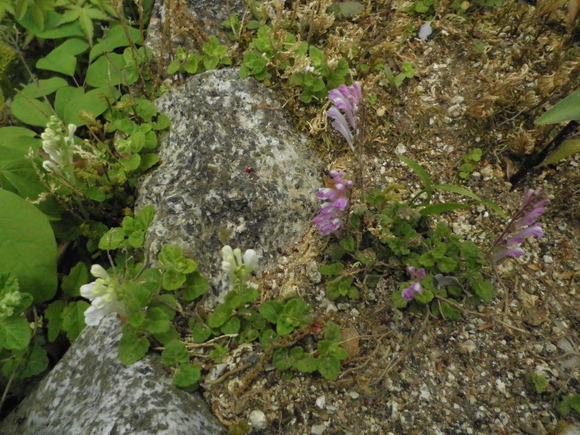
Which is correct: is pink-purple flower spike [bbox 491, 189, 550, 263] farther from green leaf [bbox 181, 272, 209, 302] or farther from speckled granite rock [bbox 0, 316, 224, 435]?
speckled granite rock [bbox 0, 316, 224, 435]

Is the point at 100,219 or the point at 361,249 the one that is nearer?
the point at 361,249

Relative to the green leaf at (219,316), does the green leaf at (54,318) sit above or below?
below

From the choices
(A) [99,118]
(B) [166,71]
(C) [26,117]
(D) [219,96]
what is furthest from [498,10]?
(C) [26,117]

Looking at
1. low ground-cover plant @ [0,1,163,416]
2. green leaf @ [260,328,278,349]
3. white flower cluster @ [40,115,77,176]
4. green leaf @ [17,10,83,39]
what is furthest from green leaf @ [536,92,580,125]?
green leaf @ [17,10,83,39]

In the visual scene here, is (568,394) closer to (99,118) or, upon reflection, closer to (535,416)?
(535,416)

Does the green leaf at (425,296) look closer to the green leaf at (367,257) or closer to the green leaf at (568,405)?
the green leaf at (367,257)

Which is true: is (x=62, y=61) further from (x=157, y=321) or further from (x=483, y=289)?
(x=483, y=289)

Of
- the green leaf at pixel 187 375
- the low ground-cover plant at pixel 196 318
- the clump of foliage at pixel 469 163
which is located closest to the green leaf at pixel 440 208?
the clump of foliage at pixel 469 163
